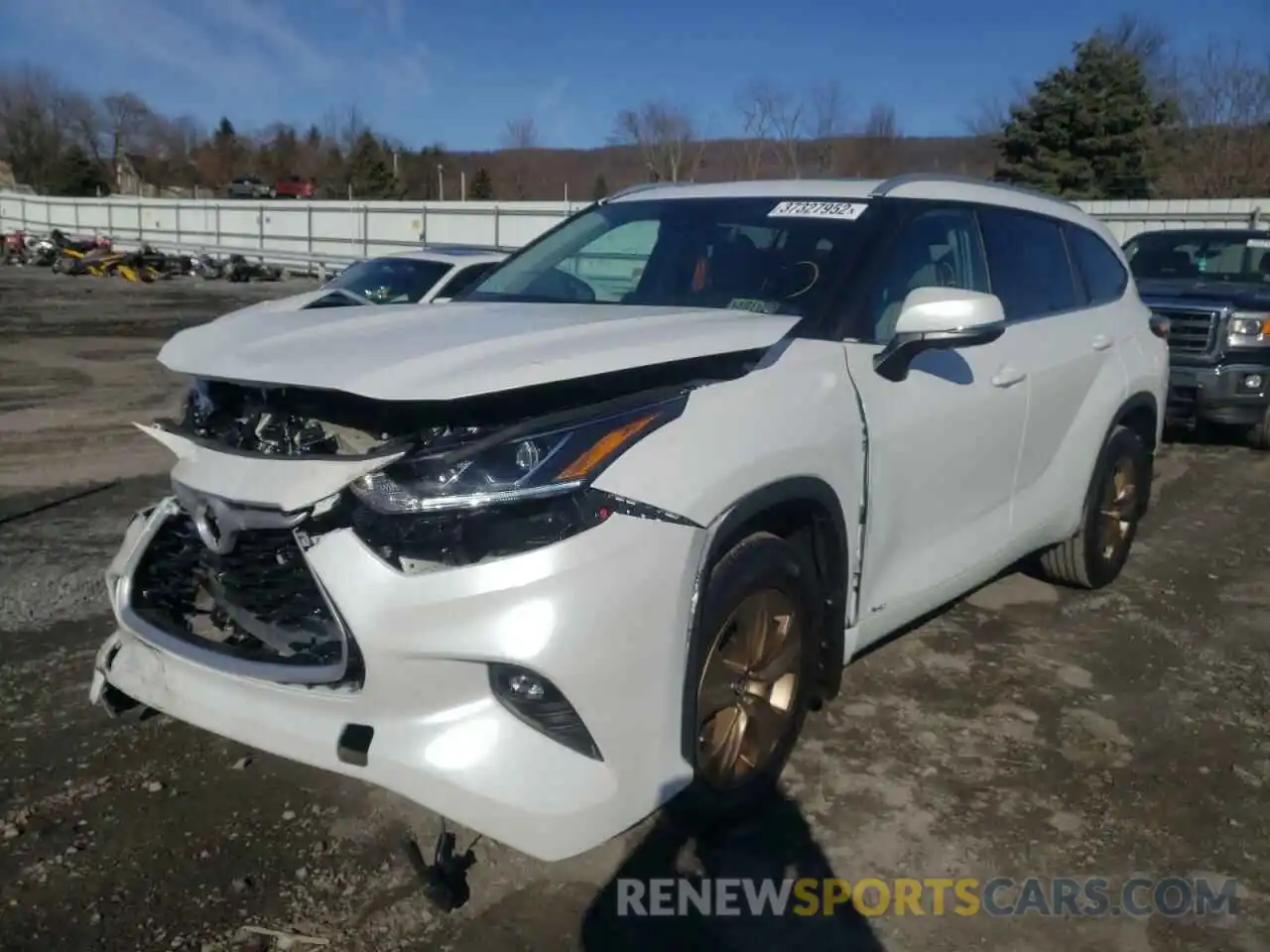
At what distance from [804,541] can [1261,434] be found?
24.6 ft

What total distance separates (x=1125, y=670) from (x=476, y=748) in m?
3.11

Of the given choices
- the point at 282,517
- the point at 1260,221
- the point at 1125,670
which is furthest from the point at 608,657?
the point at 1260,221

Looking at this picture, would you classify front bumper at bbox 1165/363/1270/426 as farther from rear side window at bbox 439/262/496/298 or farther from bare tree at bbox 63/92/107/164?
bare tree at bbox 63/92/107/164

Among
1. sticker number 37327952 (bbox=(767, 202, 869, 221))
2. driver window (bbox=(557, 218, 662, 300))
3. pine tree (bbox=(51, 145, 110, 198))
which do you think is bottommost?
driver window (bbox=(557, 218, 662, 300))

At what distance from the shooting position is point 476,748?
2.38 m

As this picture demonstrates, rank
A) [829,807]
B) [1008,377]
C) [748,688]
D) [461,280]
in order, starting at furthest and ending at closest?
[461,280] < [1008,377] < [829,807] < [748,688]

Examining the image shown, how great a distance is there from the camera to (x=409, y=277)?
11.3 meters

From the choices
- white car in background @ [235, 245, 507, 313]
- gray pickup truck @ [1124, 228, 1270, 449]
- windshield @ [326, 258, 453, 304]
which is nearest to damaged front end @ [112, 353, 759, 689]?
gray pickup truck @ [1124, 228, 1270, 449]

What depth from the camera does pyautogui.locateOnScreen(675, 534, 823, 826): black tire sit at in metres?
2.70

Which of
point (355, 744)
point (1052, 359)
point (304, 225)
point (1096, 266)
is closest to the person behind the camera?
point (355, 744)

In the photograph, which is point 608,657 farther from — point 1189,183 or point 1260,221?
point 1189,183

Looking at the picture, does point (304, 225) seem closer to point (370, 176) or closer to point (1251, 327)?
point (1251, 327)

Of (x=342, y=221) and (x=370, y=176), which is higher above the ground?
(x=370, y=176)

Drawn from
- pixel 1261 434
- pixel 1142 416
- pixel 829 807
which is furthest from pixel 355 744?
pixel 1261 434
